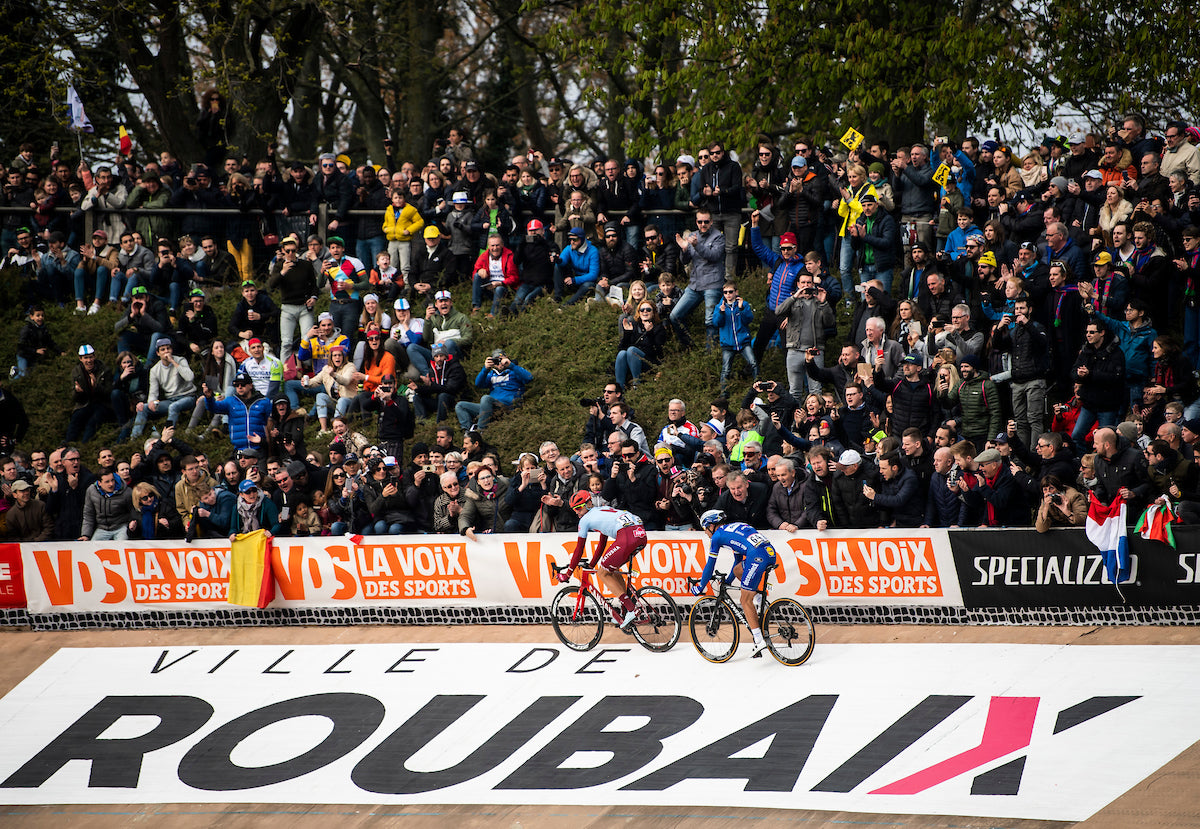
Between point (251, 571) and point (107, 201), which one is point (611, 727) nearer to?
point (251, 571)

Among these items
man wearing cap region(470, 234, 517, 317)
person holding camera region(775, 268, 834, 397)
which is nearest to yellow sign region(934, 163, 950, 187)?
person holding camera region(775, 268, 834, 397)

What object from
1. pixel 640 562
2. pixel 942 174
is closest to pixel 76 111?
pixel 640 562

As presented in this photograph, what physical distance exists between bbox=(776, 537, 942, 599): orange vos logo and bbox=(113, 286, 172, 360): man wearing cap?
462 inches

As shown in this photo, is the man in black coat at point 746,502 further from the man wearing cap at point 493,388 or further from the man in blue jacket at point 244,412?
the man in blue jacket at point 244,412

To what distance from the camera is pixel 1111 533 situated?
43.1ft

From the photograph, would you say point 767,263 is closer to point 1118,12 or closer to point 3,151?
point 1118,12

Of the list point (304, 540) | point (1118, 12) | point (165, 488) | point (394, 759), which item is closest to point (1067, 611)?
point (394, 759)

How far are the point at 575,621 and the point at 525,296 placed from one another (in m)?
7.84

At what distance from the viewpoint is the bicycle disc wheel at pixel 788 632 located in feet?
45.5

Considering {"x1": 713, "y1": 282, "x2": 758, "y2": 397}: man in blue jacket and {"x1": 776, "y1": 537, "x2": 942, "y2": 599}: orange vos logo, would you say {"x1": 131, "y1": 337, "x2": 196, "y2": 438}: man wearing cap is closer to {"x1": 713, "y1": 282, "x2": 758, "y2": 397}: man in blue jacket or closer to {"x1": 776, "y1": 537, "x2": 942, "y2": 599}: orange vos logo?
{"x1": 713, "y1": 282, "x2": 758, "y2": 397}: man in blue jacket

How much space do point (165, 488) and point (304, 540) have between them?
8.79 ft

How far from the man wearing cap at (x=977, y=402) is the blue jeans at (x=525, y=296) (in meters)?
7.96

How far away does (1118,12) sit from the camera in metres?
22.2

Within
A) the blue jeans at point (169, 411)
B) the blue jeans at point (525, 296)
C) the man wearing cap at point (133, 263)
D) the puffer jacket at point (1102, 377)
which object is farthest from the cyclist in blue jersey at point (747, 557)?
the man wearing cap at point (133, 263)
